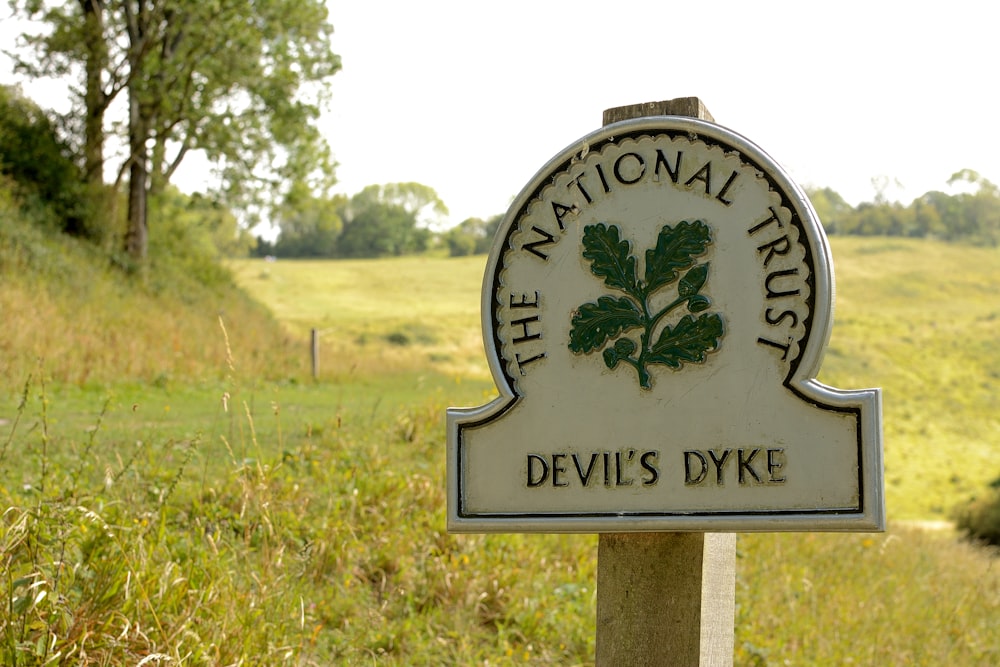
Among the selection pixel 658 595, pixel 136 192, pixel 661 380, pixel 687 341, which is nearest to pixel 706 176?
pixel 687 341

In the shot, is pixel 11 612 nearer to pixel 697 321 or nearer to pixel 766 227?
pixel 697 321

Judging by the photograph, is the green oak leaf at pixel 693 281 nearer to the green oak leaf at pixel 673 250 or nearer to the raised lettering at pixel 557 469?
the green oak leaf at pixel 673 250

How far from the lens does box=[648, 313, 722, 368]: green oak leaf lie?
8.16ft

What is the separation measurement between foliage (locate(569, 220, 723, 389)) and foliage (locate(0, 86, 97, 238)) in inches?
707

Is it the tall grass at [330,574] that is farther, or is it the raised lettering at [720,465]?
the tall grass at [330,574]

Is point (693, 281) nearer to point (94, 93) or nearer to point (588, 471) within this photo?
point (588, 471)

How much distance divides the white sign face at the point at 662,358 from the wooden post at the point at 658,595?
22cm

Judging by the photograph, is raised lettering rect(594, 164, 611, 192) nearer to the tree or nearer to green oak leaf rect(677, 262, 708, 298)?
green oak leaf rect(677, 262, 708, 298)

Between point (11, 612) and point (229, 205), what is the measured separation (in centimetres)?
2072

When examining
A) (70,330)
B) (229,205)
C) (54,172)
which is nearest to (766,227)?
(70,330)

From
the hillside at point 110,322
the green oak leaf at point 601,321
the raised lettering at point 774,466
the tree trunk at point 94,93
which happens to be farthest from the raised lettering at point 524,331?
the tree trunk at point 94,93

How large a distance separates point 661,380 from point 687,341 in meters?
0.12

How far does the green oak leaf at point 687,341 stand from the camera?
2.49 meters

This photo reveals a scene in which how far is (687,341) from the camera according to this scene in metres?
2.50
